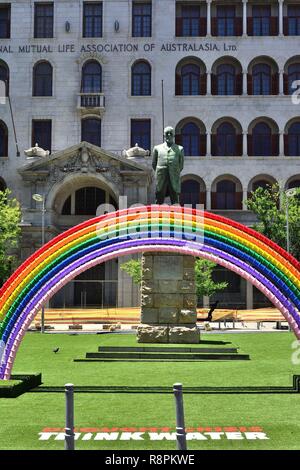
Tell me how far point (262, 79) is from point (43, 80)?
20376 mm

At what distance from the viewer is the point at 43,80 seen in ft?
201

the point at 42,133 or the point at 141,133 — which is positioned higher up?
the point at 42,133

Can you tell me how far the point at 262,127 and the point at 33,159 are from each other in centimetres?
2110

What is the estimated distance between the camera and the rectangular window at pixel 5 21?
205ft

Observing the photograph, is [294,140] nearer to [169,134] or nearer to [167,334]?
[169,134]

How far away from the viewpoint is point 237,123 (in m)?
60.6

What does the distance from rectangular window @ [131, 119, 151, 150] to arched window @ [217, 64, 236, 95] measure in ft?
24.3

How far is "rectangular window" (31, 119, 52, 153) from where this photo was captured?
60.8m

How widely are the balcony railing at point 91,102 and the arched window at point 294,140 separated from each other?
17369 millimetres

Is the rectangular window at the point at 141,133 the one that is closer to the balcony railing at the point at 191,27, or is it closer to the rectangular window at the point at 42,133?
the rectangular window at the point at 42,133

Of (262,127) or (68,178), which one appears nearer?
(68,178)

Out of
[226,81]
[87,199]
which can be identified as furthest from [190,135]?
[87,199]
